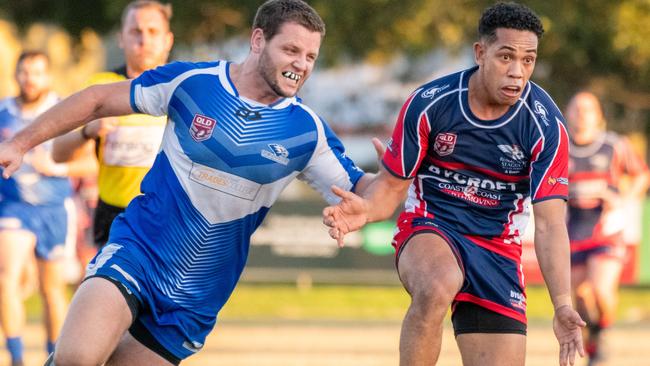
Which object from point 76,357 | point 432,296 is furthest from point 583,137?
point 76,357

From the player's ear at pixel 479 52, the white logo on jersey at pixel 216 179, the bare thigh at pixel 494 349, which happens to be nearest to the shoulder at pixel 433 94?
the player's ear at pixel 479 52

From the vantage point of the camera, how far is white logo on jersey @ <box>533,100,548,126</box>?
23.5ft

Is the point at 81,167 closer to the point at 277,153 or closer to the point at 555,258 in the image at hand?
the point at 277,153

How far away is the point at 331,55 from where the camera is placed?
21453 millimetres

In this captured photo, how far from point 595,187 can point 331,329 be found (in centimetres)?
407

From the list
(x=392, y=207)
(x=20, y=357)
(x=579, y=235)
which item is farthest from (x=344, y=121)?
(x=392, y=207)

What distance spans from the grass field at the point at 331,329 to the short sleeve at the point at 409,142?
213 inches

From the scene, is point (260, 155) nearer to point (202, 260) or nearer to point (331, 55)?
point (202, 260)

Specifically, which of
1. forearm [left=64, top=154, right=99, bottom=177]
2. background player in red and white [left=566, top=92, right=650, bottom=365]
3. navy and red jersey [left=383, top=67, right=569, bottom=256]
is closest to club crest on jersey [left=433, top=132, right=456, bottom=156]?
navy and red jersey [left=383, top=67, right=569, bottom=256]

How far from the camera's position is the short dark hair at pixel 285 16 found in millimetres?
6836

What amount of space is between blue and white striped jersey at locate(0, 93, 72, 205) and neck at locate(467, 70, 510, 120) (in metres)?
5.50

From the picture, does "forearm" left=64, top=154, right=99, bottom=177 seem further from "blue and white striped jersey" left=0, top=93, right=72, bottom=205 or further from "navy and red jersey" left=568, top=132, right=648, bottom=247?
"navy and red jersey" left=568, top=132, right=648, bottom=247

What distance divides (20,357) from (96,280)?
4.80 m

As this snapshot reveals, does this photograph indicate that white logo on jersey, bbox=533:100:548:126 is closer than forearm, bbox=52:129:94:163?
Yes
